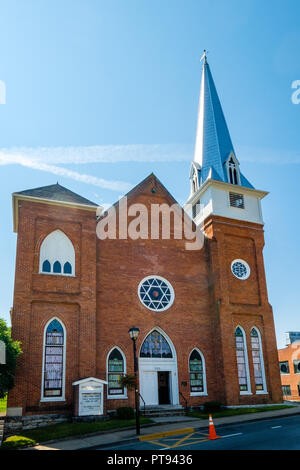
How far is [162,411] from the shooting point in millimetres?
21297

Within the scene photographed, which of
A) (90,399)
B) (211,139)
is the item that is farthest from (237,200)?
(90,399)

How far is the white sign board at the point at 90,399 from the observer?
18.8 metres

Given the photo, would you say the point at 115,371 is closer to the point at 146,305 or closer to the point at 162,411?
the point at 162,411

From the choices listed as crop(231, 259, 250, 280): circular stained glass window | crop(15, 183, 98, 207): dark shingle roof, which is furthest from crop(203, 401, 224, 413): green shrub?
crop(15, 183, 98, 207): dark shingle roof

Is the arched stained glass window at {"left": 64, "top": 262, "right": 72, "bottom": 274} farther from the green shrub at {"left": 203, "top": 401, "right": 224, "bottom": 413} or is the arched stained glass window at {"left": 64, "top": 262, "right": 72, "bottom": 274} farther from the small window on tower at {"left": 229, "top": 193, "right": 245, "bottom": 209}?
the small window on tower at {"left": 229, "top": 193, "right": 245, "bottom": 209}

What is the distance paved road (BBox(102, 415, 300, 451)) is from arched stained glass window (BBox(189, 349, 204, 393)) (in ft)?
21.3

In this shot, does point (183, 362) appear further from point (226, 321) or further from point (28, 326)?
point (28, 326)

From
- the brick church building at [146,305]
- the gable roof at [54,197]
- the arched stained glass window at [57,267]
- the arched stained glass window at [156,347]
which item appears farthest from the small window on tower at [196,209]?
the arched stained glass window at [57,267]

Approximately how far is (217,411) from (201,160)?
688 inches

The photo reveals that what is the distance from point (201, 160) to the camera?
30859 mm

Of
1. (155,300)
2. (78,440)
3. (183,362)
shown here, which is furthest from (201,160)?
(78,440)

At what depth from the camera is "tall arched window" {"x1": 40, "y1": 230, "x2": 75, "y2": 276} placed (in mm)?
21594
